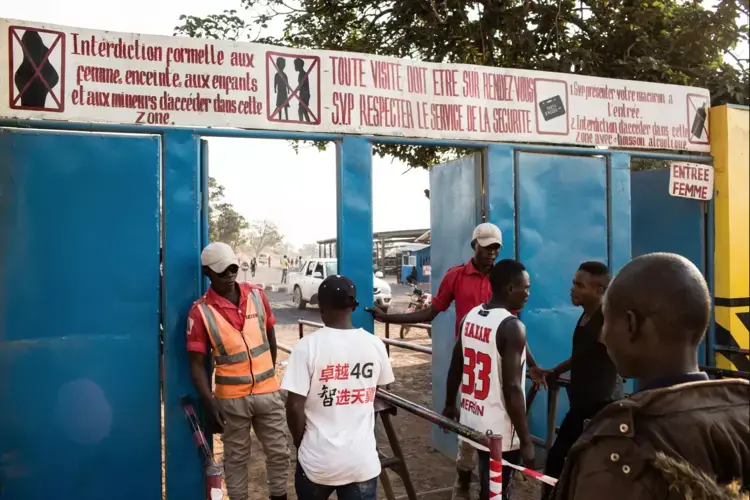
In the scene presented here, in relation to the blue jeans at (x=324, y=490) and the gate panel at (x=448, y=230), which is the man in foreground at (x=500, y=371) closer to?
the blue jeans at (x=324, y=490)

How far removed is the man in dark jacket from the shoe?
2.64 metres

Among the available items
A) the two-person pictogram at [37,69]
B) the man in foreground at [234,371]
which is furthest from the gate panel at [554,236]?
the two-person pictogram at [37,69]

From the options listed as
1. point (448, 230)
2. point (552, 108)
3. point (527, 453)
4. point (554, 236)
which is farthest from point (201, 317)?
point (552, 108)

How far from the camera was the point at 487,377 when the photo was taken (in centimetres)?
321

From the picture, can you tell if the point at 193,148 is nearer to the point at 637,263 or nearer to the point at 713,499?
the point at 637,263

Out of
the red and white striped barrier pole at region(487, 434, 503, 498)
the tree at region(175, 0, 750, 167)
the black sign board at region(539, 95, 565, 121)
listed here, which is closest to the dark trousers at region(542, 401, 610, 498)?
the red and white striped barrier pole at region(487, 434, 503, 498)

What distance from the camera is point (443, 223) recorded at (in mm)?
5770

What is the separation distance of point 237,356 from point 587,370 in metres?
2.12

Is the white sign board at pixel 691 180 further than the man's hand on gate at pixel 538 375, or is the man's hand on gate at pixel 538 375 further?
the white sign board at pixel 691 180

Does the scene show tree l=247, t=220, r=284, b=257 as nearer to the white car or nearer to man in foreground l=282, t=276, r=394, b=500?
the white car

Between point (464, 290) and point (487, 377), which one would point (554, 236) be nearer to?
point (464, 290)

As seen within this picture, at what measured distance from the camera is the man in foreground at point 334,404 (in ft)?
8.48

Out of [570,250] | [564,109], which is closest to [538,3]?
[564,109]

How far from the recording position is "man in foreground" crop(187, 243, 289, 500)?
142 inches
